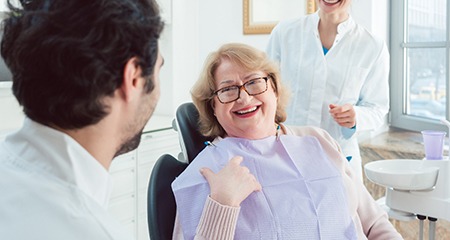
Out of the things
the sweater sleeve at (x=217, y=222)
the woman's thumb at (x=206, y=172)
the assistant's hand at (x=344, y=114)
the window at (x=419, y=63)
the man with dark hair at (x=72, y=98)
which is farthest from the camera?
the window at (x=419, y=63)

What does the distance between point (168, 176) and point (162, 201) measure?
95mm

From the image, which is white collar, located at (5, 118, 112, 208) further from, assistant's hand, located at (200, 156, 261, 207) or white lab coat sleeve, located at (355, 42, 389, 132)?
white lab coat sleeve, located at (355, 42, 389, 132)

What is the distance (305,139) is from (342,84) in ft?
1.37

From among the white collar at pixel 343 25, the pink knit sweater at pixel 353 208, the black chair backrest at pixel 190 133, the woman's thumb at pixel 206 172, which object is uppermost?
the white collar at pixel 343 25

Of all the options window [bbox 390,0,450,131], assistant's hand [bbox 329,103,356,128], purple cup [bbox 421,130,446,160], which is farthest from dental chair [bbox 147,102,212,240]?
window [bbox 390,0,450,131]

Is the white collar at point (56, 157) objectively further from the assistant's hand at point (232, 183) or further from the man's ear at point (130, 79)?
the assistant's hand at point (232, 183)

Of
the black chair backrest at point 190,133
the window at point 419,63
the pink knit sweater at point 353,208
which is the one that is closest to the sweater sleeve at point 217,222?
the pink knit sweater at point 353,208

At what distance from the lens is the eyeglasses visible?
162 centimetres

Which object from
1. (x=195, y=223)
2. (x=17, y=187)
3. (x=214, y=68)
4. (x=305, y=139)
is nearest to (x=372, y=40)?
(x=305, y=139)

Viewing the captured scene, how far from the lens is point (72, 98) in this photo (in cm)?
76

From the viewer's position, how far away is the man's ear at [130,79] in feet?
2.58

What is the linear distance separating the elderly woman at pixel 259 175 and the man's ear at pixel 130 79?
24.0 inches

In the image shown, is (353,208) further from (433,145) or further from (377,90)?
(377,90)

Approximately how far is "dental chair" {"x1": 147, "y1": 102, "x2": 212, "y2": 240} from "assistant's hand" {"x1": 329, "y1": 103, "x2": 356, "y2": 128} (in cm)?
47
